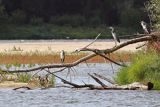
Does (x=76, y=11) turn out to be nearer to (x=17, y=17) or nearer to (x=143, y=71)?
(x=17, y=17)

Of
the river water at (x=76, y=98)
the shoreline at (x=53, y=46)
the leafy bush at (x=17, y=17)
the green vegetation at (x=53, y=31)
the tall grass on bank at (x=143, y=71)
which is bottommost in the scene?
the river water at (x=76, y=98)

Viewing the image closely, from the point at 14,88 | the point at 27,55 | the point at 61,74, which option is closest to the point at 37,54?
the point at 27,55

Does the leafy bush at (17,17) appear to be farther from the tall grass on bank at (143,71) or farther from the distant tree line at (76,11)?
the tall grass on bank at (143,71)

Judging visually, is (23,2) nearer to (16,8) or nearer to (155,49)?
(16,8)

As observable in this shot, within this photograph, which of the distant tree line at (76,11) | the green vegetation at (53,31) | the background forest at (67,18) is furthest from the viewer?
the distant tree line at (76,11)

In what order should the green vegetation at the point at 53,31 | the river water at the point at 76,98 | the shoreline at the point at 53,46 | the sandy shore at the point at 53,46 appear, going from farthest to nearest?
the green vegetation at the point at 53,31
the sandy shore at the point at 53,46
the shoreline at the point at 53,46
the river water at the point at 76,98

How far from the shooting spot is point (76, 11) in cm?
9219

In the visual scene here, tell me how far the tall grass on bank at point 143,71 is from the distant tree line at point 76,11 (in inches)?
2218

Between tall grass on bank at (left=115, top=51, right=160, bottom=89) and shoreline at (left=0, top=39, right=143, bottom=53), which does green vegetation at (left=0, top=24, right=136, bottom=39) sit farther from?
tall grass on bank at (left=115, top=51, right=160, bottom=89)

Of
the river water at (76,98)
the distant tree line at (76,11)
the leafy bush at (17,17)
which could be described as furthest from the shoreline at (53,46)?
the river water at (76,98)

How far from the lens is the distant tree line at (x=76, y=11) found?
8788 centimetres

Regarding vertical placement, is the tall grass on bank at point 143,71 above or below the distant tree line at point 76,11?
below

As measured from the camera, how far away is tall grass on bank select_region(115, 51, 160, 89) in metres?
29.1

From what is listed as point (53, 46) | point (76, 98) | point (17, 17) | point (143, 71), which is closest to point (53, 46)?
point (53, 46)
